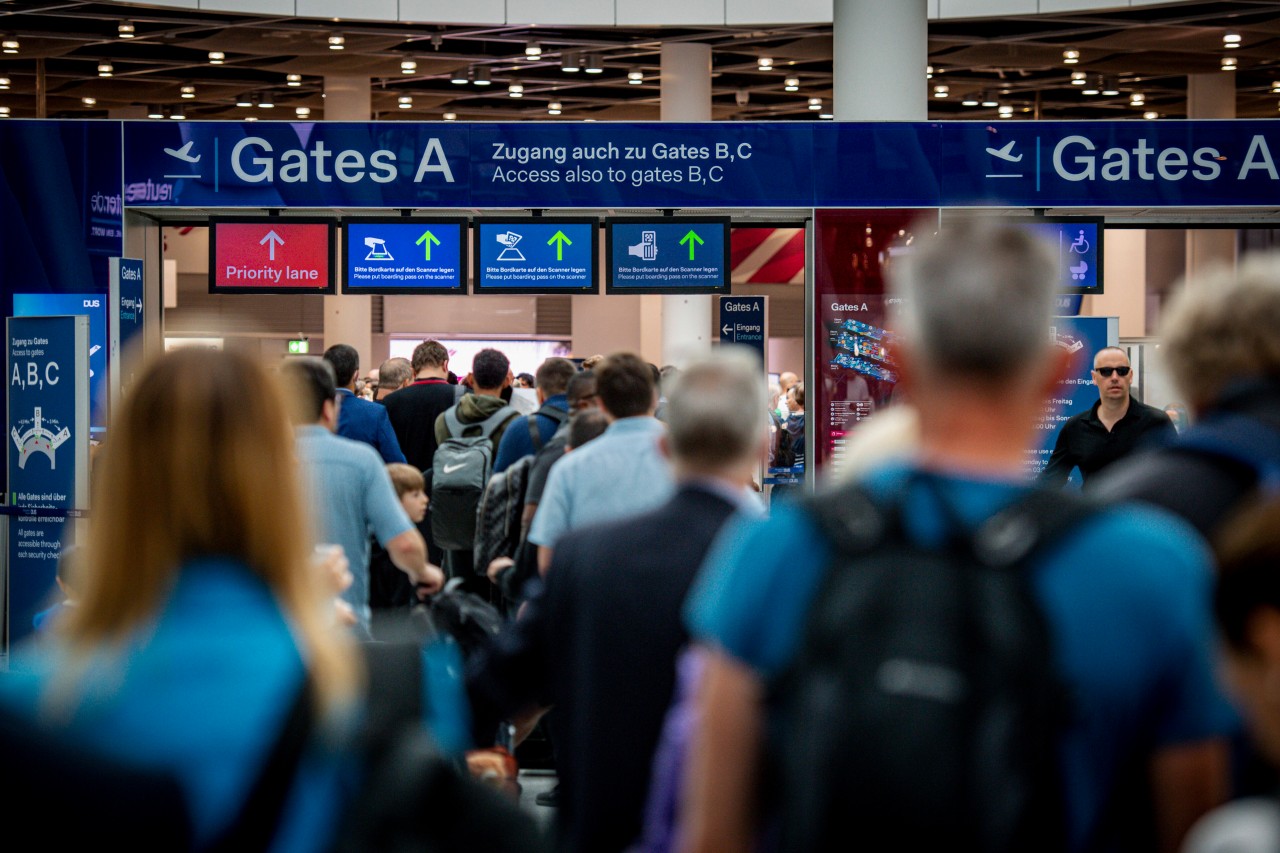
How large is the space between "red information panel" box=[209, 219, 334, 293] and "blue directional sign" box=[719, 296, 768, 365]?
7831 mm

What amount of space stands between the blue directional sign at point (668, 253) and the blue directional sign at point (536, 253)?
194 mm

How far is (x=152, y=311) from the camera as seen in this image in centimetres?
1148

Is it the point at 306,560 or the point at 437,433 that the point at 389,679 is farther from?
the point at 437,433

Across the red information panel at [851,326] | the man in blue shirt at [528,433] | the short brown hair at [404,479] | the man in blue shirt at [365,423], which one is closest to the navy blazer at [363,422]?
the man in blue shirt at [365,423]

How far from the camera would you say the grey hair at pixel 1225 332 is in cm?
231

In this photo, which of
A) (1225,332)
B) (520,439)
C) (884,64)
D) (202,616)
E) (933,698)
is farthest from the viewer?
→ (884,64)

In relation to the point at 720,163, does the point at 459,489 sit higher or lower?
lower

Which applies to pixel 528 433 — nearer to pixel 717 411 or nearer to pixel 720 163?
pixel 717 411

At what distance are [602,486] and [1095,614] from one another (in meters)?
2.70

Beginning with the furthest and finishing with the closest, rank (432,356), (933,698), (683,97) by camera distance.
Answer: (683,97) < (432,356) < (933,698)

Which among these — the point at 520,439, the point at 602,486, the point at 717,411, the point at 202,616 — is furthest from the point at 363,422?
the point at 202,616

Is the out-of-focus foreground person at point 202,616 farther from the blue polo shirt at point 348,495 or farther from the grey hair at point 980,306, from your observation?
the blue polo shirt at point 348,495

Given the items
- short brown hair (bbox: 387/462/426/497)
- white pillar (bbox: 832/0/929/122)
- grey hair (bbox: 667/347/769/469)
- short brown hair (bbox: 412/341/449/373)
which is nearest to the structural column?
white pillar (bbox: 832/0/929/122)

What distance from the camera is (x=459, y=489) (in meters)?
6.85
